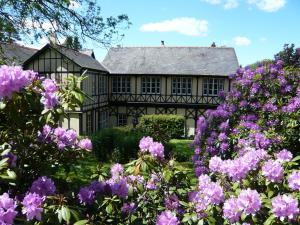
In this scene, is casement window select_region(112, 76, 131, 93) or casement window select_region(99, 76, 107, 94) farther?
casement window select_region(112, 76, 131, 93)

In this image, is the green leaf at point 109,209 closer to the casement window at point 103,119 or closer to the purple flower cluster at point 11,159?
the purple flower cluster at point 11,159

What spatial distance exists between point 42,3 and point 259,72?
23.3ft

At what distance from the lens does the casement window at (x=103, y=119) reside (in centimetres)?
2628

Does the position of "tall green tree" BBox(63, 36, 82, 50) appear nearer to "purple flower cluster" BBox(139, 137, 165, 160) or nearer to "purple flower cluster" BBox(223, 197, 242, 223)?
"purple flower cluster" BBox(139, 137, 165, 160)

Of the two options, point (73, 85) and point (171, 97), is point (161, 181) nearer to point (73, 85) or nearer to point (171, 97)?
point (73, 85)

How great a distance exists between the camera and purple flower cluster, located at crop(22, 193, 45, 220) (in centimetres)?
250

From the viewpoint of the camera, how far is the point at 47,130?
3324 mm

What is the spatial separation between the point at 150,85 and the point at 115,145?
12.1 metres

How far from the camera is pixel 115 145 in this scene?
16.2 m

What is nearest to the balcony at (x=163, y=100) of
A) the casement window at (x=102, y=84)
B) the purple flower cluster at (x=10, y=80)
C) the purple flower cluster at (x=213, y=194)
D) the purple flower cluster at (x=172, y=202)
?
the casement window at (x=102, y=84)

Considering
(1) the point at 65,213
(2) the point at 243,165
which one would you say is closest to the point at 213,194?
(2) the point at 243,165

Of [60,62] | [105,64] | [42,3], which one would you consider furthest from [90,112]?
[42,3]

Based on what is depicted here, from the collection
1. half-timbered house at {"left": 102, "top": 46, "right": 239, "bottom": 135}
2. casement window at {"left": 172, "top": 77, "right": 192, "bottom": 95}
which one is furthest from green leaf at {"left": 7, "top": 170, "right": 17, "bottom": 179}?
casement window at {"left": 172, "top": 77, "right": 192, "bottom": 95}

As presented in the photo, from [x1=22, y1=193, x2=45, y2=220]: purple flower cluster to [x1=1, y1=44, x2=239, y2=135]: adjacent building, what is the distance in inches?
897
